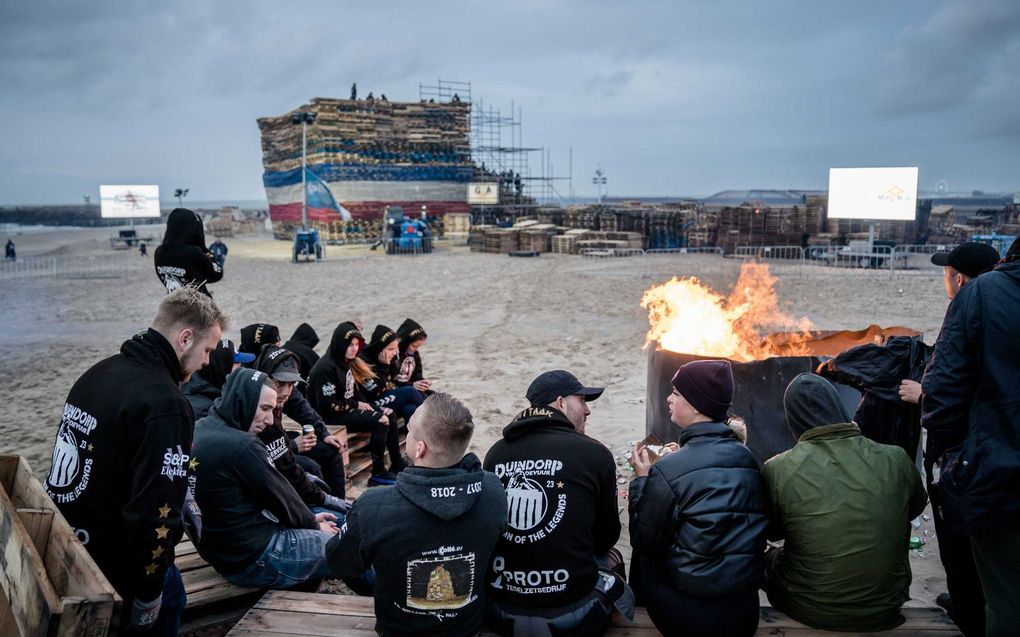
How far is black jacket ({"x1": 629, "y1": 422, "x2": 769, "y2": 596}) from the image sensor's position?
331cm

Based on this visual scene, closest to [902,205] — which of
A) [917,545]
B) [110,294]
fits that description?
[917,545]

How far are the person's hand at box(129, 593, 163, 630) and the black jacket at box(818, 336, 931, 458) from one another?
15.9 ft

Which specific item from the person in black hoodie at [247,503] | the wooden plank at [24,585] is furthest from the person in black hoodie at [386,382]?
the wooden plank at [24,585]

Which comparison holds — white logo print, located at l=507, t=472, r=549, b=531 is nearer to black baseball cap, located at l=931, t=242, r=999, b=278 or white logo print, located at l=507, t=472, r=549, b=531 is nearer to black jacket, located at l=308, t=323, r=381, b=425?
black baseball cap, located at l=931, t=242, r=999, b=278

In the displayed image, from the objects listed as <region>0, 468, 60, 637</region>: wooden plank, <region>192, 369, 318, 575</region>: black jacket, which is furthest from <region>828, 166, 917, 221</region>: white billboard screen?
<region>0, 468, 60, 637</region>: wooden plank

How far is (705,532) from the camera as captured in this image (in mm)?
3307

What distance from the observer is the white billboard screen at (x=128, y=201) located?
2057 inches

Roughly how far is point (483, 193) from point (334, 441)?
140 feet

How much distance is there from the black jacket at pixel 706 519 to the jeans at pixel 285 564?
2.05 metres

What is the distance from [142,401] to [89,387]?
359 millimetres

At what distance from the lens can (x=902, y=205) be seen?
2800 cm

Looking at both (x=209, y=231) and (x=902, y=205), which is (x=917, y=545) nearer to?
(x=902, y=205)

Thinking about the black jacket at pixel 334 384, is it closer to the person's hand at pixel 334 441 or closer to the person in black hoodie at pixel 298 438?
the person in black hoodie at pixel 298 438

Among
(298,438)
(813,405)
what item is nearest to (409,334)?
(298,438)
